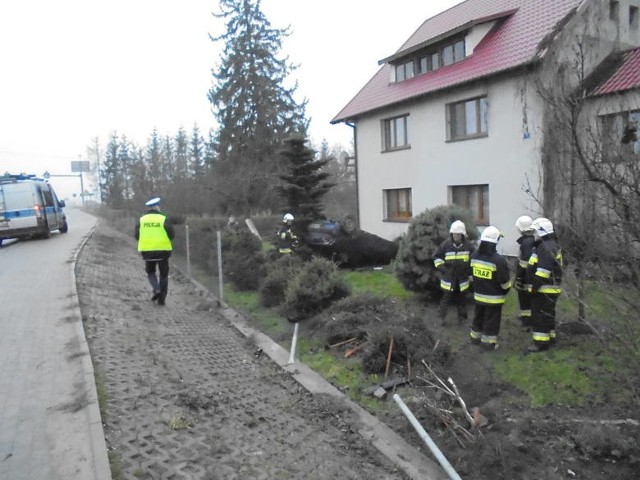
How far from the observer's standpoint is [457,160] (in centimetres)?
1730

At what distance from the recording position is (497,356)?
21.3 feet

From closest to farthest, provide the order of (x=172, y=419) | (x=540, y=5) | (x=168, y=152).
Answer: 1. (x=172, y=419)
2. (x=540, y=5)
3. (x=168, y=152)

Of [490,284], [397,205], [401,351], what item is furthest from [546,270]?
[397,205]

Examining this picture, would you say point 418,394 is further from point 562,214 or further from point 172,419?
point 562,214

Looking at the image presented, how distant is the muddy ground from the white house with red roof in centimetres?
781

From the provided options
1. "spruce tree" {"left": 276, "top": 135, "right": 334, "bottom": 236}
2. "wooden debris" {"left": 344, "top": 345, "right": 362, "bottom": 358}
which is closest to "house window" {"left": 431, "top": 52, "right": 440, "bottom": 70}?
"spruce tree" {"left": 276, "top": 135, "right": 334, "bottom": 236}

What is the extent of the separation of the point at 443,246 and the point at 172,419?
15.6ft

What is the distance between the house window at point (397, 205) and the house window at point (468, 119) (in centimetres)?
329

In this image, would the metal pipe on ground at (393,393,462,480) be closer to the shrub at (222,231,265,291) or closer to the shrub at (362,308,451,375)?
the shrub at (362,308,451,375)

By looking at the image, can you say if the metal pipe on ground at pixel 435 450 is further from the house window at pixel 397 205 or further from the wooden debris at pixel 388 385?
the house window at pixel 397 205

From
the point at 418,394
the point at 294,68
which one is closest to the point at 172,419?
the point at 418,394

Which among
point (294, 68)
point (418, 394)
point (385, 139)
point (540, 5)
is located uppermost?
point (294, 68)

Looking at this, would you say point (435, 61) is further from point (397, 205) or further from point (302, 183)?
point (302, 183)

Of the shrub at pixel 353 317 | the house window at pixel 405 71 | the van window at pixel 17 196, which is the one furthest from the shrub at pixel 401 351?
the house window at pixel 405 71
